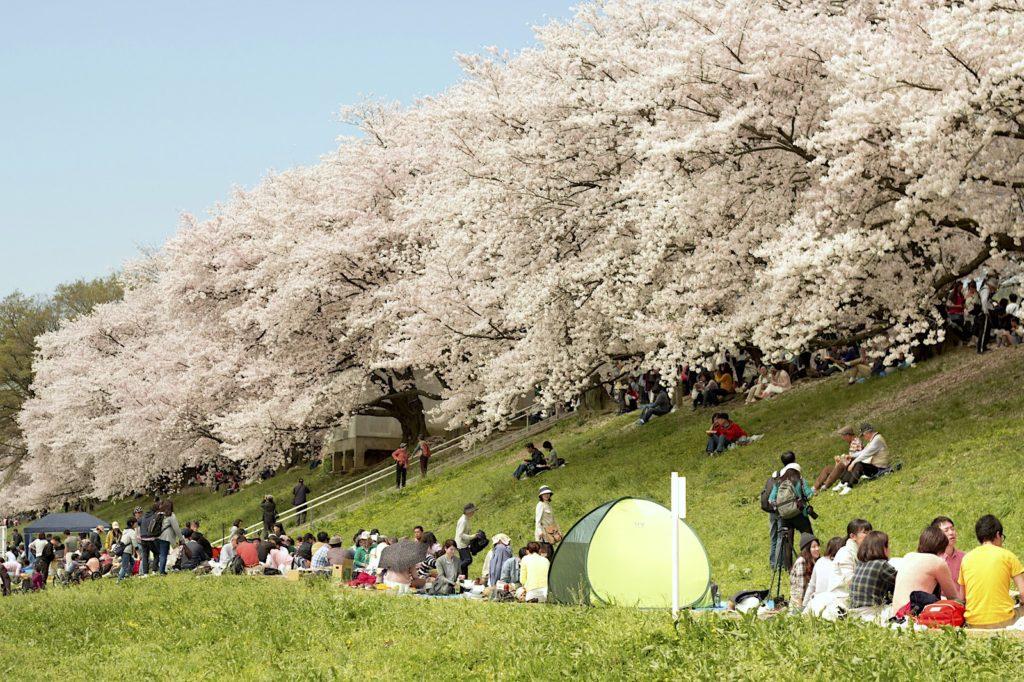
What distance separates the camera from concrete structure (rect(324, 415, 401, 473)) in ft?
163

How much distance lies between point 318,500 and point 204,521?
263 inches

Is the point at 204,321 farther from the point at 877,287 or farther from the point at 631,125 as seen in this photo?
the point at 877,287

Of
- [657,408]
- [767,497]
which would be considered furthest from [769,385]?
[767,497]

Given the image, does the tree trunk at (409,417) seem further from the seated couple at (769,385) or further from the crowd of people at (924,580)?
the crowd of people at (924,580)

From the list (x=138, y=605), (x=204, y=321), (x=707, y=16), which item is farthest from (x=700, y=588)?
(x=204, y=321)

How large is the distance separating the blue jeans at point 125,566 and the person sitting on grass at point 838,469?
1428 cm

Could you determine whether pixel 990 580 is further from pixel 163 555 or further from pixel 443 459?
pixel 443 459

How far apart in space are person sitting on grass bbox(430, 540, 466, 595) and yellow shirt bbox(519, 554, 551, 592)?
6.75 ft

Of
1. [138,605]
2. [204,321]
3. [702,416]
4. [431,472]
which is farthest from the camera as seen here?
[204,321]

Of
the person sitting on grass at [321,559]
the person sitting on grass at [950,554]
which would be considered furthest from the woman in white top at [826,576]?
the person sitting on grass at [321,559]

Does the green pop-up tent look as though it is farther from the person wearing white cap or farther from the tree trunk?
the tree trunk

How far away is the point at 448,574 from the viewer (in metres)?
20.7

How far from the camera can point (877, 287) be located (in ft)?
83.6

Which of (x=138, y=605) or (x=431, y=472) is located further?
(x=431, y=472)
